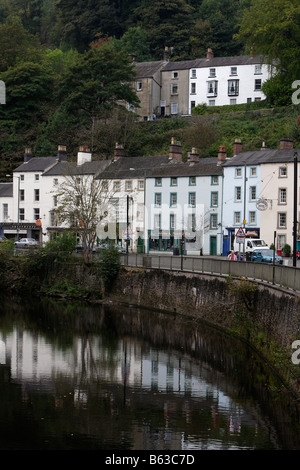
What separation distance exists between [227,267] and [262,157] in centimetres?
2522

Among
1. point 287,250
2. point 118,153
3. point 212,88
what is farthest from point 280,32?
point 212,88

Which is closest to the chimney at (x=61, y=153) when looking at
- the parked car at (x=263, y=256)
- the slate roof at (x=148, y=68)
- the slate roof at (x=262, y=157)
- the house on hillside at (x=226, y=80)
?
the slate roof at (x=262, y=157)

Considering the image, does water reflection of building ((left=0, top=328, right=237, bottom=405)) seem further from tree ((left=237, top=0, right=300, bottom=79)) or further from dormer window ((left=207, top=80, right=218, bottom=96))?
dormer window ((left=207, top=80, right=218, bottom=96))

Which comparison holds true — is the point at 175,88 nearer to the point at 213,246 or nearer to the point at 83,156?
the point at 83,156

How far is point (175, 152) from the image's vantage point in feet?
216

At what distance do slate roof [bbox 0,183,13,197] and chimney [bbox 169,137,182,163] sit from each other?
60.4 ft

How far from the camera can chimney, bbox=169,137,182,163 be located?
65500 mm

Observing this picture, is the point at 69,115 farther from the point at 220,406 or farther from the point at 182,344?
the point at 220,406

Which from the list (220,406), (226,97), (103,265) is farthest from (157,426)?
(226,97)

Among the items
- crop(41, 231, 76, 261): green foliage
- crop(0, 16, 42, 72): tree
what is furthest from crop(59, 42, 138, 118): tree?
crop(41, 231, 76, 261): green foliage

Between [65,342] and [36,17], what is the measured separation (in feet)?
356

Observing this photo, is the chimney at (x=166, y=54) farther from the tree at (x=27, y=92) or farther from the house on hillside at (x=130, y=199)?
the house on hillside at (x=130, y=199)

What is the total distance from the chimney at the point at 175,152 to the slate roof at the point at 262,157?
6.72 m

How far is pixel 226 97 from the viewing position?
8906 cm
